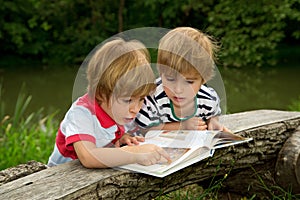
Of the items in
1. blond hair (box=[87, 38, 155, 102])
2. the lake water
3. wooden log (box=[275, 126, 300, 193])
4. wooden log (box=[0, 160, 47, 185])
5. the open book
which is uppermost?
blond hair (box=[87, 38, 155, 102])

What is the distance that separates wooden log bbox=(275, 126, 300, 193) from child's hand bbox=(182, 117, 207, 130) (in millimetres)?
557

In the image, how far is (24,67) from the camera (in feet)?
43.5

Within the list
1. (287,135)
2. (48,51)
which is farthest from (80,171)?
(48,51)

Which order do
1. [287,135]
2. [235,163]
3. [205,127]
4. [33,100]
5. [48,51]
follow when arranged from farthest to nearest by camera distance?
[48,51] → [33,100] → [287,135] → [235,163] → [205,127]

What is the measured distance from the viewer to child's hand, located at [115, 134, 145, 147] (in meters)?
2.00

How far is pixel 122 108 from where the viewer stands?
6.10ft

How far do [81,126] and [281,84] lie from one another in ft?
27.2

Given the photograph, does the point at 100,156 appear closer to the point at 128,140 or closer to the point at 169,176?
the point at 128,140

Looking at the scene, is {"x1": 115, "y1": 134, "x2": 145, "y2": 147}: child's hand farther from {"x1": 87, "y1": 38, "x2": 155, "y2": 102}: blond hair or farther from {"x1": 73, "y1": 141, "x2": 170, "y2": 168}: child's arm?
{"x1": 87, "y1": 38, "x2": 155, "y2": 102}: blond hair

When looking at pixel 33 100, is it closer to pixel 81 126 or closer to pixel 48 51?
pixel 48 51

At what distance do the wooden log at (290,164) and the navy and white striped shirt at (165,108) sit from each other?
18.7 inches

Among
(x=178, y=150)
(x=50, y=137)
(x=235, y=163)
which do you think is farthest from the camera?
(x=50, y=137)

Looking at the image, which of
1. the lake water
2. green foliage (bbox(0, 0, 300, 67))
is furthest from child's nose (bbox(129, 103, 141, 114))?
green foliage (bbox(0, 0, 300, 67))

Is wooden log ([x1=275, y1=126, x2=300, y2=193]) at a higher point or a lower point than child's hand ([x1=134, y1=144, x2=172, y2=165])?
lower
